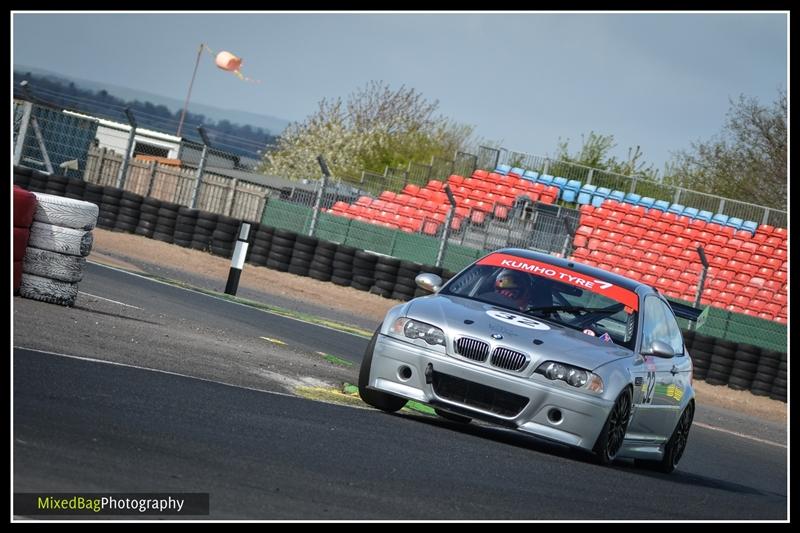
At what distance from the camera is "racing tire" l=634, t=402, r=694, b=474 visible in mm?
11266

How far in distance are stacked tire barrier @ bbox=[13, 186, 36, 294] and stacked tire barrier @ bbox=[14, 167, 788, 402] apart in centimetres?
1539

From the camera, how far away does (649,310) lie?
36.7 feet

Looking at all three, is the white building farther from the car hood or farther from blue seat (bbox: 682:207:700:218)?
the car hood

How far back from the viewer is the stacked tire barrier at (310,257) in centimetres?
2520

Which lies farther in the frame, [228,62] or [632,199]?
[228,62]

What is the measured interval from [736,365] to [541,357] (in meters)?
16.5

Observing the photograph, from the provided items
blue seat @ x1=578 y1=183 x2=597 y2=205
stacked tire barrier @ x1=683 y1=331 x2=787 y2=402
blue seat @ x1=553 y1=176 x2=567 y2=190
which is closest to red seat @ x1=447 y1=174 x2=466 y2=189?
blue seat @ x1=553 y1=176 x2=567 y2=190

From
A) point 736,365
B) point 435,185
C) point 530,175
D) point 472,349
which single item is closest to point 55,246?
point 472,349

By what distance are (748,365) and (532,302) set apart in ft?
50.4

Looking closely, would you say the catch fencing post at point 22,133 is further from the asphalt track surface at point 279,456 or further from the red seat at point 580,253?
the asphalt track surface at point 279,456

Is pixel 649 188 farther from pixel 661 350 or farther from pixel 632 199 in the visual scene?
pixel 661 350

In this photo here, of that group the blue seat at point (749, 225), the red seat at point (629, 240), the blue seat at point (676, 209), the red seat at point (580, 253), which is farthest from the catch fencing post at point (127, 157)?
the blue seat at point (749, 225)

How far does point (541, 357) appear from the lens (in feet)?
31.6
